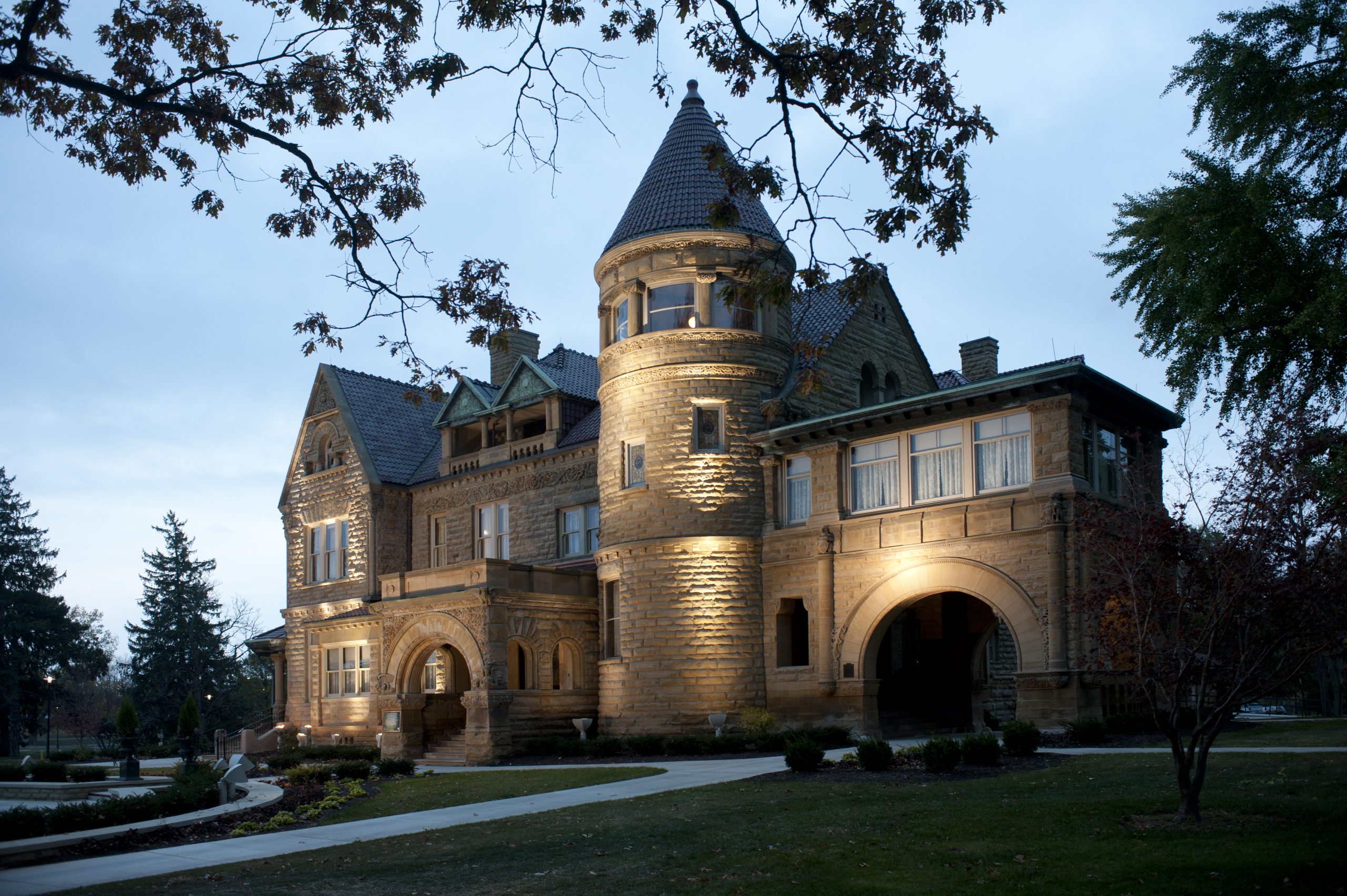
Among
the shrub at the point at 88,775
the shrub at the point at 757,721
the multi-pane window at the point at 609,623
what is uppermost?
the multi-pane window at the point at 609,623

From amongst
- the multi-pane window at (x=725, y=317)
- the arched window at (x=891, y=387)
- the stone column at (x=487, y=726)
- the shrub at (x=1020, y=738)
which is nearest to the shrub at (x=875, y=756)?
the shrub at (x=1020, y=738)

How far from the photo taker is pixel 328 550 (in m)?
41.3

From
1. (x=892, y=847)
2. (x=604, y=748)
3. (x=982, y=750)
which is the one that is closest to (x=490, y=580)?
(x=604, y=748)

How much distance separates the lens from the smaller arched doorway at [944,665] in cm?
2995

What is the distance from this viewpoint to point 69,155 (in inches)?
503

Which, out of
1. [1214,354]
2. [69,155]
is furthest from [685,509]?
[69,155]

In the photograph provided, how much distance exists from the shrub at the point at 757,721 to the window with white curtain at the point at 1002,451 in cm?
727

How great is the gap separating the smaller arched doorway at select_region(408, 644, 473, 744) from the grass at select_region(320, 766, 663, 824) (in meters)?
8.08

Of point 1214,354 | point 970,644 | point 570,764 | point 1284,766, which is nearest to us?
point 1284,766

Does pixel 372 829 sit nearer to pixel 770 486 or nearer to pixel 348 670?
pixel 770 486

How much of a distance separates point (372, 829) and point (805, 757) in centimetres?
689

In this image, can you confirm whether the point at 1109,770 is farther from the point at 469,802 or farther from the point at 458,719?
the point at 458,719

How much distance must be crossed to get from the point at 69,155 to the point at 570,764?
56.1ft

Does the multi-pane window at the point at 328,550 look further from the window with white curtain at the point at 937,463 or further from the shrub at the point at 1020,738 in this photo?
the shrub at the point at 1020,738
